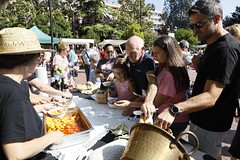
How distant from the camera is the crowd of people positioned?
3.37 ft

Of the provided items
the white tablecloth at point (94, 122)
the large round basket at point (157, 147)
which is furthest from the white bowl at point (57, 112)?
the large round basket at point (157, 147)

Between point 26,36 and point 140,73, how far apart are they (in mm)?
1330

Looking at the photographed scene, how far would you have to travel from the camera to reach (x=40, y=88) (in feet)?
8.63

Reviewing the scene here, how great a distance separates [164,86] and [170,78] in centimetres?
8

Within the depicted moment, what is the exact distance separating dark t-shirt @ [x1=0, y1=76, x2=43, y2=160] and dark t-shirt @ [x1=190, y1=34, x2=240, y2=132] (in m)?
1.15

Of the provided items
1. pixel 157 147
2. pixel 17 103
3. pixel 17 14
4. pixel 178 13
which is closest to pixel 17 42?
pixel 17 103

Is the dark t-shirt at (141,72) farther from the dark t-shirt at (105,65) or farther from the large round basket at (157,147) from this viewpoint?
the dark t-shirt at (105,65)

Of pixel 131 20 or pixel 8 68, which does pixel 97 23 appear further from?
pixel 8 68

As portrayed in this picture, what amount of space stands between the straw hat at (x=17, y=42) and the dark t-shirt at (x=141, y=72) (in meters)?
1.27

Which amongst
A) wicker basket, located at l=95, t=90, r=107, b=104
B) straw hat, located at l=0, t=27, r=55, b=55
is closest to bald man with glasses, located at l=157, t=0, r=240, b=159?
straw hat, located at l=0, t=27, r=55, b=55

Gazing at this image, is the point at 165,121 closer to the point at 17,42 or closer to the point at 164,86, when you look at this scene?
the point at 164,86

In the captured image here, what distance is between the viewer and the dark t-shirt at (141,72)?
90.3 inches

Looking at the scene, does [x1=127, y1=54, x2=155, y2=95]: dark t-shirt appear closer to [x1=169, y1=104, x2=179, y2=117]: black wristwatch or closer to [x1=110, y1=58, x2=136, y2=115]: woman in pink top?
[x1=110, y1=58, x2=136, y2=115]: woman in pink top

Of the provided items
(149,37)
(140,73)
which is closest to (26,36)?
(140,73)
